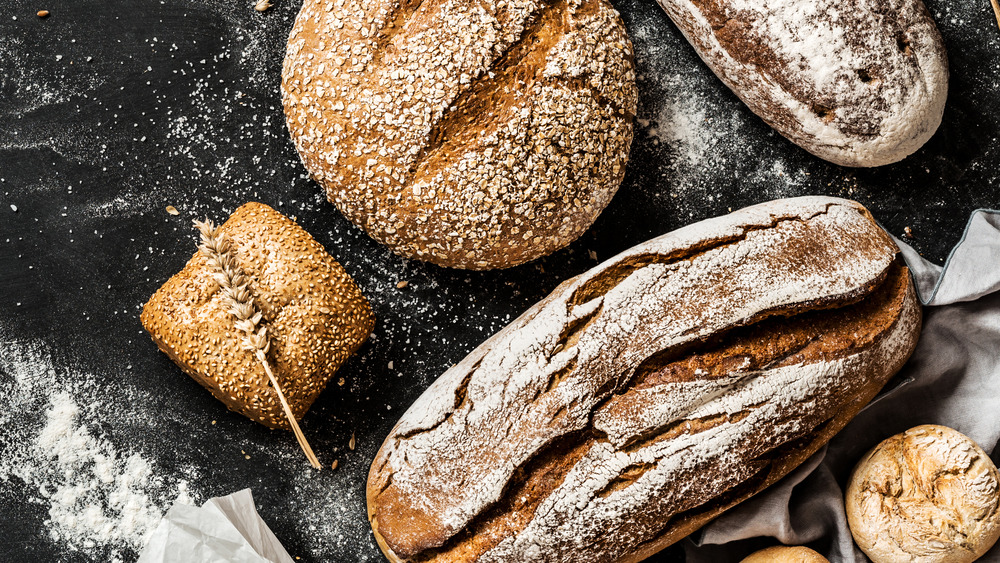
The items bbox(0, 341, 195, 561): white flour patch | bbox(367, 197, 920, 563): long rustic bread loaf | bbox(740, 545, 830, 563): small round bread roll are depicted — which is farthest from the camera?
bbox(0, 341, 195, 561): white flour patch

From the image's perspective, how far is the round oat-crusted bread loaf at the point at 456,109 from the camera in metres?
1.38

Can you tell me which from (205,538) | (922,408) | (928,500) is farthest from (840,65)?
(205,538)

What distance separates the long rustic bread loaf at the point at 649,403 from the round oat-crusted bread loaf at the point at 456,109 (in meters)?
0.28

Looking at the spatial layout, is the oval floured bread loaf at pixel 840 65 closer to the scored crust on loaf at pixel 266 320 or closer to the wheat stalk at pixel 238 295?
the scored crust on loaf at pixel 266 320

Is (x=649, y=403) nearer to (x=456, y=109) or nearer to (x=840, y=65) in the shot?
(x=456, y=109)

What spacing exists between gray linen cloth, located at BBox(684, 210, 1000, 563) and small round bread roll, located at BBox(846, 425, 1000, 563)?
93 mm

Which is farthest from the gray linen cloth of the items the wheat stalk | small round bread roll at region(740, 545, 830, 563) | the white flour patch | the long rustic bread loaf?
the white flour patch

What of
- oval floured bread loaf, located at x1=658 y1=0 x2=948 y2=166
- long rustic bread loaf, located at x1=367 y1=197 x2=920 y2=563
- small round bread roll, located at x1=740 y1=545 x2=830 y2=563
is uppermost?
oval floured bread loaf, located at x1=658 y1=0 x2=948 y2=166

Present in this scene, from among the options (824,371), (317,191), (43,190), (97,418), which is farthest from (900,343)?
(43,190)

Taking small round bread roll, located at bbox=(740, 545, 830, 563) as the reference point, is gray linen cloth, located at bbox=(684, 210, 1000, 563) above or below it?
above

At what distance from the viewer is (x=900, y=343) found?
1414 mm

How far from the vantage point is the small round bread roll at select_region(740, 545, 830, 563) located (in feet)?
4.65

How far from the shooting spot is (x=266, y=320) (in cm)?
146

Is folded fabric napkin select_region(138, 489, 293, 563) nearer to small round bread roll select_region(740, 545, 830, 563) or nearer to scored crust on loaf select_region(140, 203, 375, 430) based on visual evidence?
scored crust on loaf select_region(140, 203, 375, 430)
